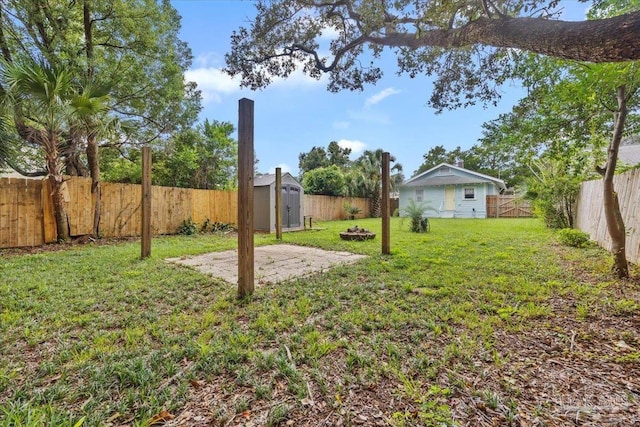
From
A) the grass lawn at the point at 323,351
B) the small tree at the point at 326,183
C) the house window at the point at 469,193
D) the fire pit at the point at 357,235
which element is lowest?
the grass lawn at the point at 323,351

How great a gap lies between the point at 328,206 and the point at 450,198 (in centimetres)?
829

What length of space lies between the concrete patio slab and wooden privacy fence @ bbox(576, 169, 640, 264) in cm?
387

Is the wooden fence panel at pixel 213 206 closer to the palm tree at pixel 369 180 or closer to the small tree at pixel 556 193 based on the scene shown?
the palm tree at pixel 369 180

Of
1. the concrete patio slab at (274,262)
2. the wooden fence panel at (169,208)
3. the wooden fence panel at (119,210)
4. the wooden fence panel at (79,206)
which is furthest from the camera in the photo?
the wooden fence panel at (169,208)

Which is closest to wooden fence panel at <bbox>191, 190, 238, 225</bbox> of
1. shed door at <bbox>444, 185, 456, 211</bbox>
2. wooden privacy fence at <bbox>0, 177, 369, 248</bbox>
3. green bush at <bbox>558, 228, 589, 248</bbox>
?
wooden privacy fence at <bbox>0, 177, 369, 248</bbox>

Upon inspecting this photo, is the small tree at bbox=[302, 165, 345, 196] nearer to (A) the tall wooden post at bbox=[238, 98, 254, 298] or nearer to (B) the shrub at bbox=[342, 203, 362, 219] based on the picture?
(B) the shrub at bbox=[342, 203, 362, 219]

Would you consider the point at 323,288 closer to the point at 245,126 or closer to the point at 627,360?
the point at 245,126

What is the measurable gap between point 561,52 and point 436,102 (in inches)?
144

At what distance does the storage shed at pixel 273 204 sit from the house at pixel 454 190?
9.39m

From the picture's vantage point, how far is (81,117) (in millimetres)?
5422

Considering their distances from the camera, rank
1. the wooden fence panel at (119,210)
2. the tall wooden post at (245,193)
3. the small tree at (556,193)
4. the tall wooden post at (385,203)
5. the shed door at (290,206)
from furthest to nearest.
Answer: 1. the shed door at (290,206)
2. the small tree at (556,193)
3. the wooden fence panel at (119,210)
4. the tall wooden post at (385,203)
5. the tall wooden post at (245,193)

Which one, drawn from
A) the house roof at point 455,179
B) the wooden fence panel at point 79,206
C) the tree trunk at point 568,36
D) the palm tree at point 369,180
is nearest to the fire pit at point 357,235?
the tree trunk at point 568,36

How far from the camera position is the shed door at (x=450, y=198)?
17547 millimetres

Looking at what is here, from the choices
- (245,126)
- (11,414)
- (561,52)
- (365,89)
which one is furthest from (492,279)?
(365,89)
